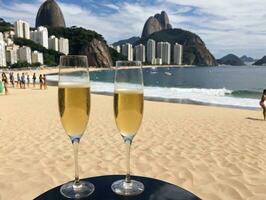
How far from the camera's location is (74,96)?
54.6 inches

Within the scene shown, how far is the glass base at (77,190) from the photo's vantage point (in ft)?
4.79

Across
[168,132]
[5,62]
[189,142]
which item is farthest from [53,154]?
[5,62]

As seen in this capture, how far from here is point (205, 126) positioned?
8883mm

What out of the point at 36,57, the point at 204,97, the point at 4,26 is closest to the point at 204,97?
the point at 204,97

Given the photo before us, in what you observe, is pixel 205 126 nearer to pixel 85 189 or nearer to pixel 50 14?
pixel 85 189

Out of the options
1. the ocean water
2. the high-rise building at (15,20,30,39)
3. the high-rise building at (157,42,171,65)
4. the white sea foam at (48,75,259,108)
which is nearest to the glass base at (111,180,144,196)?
the ocean water

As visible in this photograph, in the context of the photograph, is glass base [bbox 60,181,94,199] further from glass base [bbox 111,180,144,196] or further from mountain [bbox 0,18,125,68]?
mountain [bbox 0,18,125,68]

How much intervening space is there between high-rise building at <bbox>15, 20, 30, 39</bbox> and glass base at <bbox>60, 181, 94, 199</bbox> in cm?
14480

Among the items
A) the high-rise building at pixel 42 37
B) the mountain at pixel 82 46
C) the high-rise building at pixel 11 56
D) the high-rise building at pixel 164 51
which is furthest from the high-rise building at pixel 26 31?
the high-rise building at pixel 164 51

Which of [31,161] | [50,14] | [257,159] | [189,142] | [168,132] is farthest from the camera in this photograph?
[50,14]

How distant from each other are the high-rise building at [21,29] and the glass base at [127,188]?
144869mm

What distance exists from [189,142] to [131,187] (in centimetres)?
512

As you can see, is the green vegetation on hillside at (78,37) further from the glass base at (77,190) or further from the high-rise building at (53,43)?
the glass base at (77,190)

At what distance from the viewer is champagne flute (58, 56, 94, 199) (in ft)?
4.56
